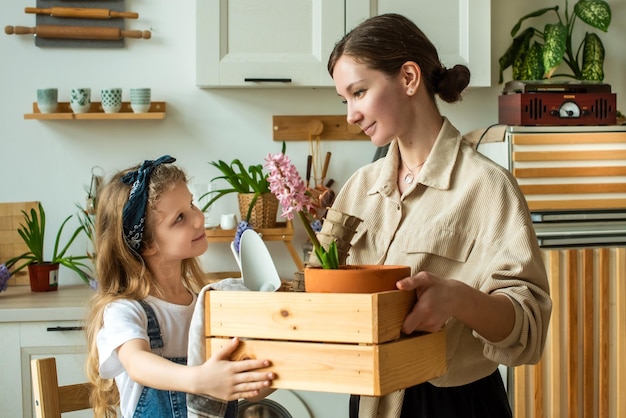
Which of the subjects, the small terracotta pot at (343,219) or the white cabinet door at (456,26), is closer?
the small terracotta pot at (343,219)

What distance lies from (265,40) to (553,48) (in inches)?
40.9

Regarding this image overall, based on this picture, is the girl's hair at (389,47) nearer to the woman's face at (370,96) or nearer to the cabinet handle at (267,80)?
the woman's face at (370,96)

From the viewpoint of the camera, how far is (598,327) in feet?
9.89

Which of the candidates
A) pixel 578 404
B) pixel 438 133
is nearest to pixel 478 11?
pixel 578 404

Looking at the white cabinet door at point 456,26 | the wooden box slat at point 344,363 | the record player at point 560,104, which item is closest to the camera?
the wooden box slat at point 344,363

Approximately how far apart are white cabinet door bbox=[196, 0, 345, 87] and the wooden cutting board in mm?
906

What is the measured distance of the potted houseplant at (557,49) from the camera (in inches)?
129

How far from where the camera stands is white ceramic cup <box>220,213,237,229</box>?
3.32 metres

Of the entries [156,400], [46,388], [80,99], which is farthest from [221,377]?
[80,99]

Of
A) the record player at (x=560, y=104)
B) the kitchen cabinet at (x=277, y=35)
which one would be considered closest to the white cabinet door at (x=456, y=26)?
the kitchen cabinet at (x=277, y=35)

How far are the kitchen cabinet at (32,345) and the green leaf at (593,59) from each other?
2.01 metres

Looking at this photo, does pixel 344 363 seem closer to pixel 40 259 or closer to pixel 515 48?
pixel 40 259

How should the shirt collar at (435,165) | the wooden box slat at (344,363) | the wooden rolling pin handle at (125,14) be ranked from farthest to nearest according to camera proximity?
the wooden rolling pin handle at (125,14)
the shirt collar at (435,165)
the wooden box slat at (344,363)

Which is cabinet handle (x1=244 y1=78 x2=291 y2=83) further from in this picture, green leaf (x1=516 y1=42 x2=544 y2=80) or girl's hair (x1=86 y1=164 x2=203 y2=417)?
girl's hair (x1=86 y1=164 x2=203 y2=417)
